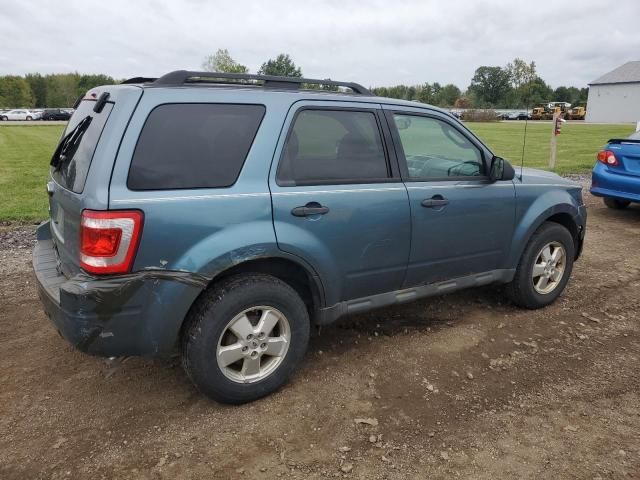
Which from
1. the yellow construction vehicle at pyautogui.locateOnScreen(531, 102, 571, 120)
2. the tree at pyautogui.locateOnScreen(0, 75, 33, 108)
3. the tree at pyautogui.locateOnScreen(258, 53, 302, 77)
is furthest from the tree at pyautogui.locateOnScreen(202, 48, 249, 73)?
the tree at pyautogui.locateOnScreen(0, 75, 33, 108)

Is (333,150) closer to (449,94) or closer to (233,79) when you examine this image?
(233,79)

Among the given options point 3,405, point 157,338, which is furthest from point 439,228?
point 3,405

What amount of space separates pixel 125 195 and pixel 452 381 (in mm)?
2352

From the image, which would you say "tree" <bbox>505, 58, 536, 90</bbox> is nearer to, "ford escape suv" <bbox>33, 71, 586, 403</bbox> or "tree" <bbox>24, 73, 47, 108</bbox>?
"ford escape suv" <bbox>33, 71, 586, 403</bbox>

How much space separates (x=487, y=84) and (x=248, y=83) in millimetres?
80165

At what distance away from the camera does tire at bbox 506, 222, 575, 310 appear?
4.44 metres

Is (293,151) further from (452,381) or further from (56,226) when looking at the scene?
(452,381)

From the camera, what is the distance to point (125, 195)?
2627 millimetres

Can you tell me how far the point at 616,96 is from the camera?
209ft

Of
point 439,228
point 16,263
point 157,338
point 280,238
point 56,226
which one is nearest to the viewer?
point 157,338

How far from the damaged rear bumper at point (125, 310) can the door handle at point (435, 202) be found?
1.69 m

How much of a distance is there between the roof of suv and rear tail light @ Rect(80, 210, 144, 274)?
777 mm

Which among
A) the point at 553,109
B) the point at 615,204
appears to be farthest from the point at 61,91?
the point at 615,204

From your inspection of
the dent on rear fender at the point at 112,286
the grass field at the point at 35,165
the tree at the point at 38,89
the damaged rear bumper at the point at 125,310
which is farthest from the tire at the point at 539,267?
the tree at the point at 38,89
